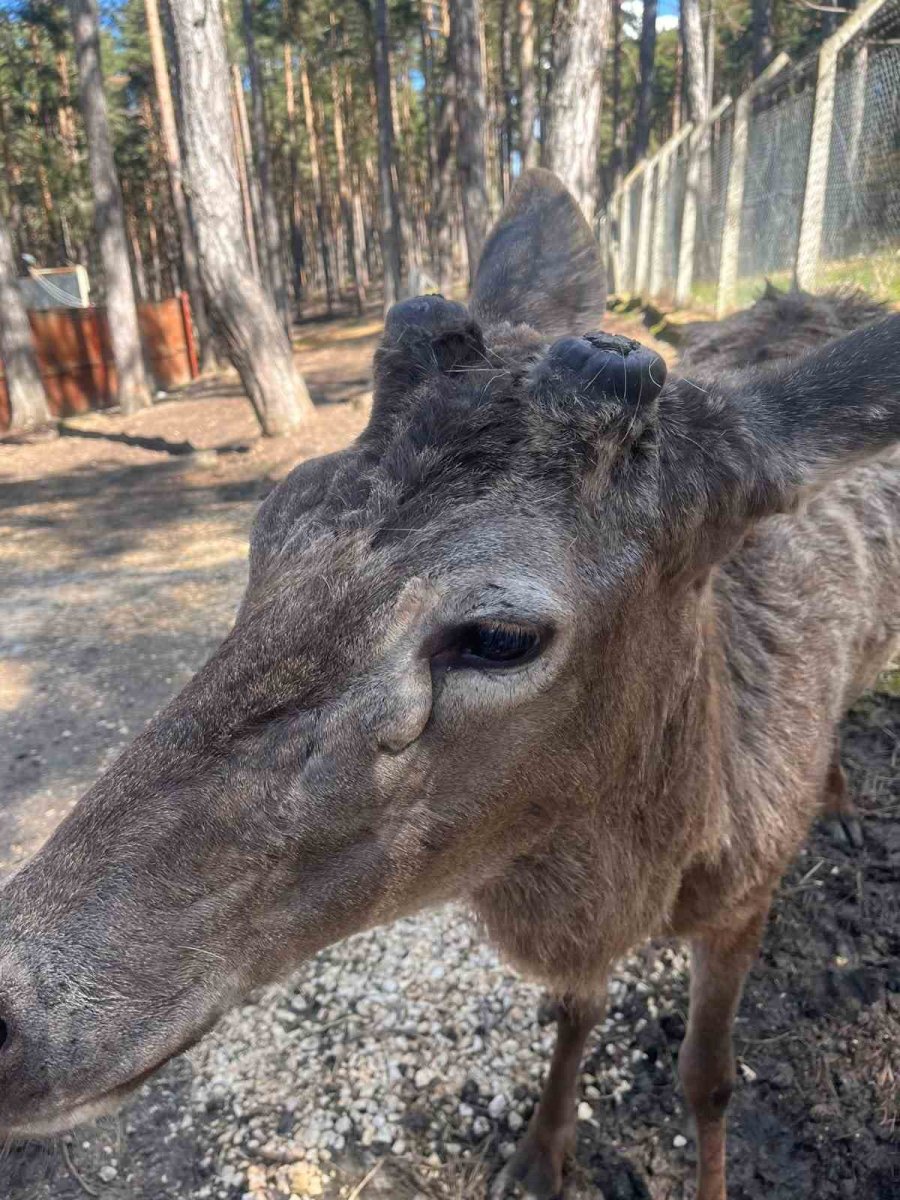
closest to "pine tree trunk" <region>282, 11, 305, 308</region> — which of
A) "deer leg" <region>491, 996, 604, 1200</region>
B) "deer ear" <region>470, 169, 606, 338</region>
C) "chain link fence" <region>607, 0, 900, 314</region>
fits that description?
"chain link fence" <region>607, 0, 900, 314</region>

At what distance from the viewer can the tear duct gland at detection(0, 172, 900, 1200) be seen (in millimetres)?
1727

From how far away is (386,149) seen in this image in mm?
23672

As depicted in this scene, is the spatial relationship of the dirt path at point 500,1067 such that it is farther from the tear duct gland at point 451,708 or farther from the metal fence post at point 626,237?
the metal fence post at point 626,237

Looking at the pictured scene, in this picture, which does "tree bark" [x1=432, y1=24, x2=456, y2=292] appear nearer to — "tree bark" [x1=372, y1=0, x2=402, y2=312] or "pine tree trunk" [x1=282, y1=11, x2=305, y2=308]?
"tree bark" [x1=372, y1=0, x2=402, y2=312]

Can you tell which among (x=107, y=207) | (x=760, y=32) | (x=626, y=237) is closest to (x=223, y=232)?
(x=107, y=207)

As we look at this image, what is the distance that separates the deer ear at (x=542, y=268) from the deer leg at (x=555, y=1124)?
259cm

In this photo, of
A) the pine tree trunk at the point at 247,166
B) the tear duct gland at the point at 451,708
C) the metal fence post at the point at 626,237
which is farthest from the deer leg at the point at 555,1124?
the pine tree trunk at the point at 247,166

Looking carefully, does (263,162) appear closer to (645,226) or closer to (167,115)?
(167,115)

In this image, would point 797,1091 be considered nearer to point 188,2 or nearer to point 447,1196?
point 447,1196

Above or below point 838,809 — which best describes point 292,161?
above

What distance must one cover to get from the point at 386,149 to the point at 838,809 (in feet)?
76.8

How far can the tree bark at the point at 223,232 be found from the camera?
12.3 meters

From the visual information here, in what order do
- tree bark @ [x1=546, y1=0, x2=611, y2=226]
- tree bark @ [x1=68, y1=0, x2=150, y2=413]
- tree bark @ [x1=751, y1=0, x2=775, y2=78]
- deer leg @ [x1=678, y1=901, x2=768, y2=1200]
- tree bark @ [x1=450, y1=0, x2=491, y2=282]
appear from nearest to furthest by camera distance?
deer leg @ [x1=678, y1=901, x2=768, y2=1200] < tree bark @ [x1=546, y1=0, x2=611, y2=226] < tree bark @ [x1=450, y1=0, x2=491, y2=282] < tree bark @ [x1=68, y1=0, x2=150, y2=413] < tree bark @ [x1=751, y1=0, x2=775, y2=78]

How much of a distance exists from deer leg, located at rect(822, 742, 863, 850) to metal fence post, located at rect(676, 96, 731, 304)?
15059mm
